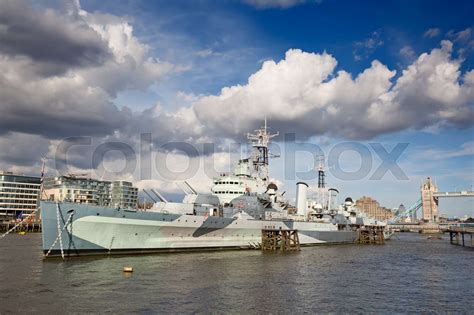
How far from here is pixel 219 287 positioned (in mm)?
18656

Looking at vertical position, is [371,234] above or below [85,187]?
below

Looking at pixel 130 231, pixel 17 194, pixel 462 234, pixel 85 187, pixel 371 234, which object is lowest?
pixel 371 234

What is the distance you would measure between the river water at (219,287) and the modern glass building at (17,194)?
82232 mm

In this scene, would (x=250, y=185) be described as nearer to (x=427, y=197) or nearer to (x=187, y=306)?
(x=187, y=306)

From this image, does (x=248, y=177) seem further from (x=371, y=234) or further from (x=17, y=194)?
(x=17, y=194)

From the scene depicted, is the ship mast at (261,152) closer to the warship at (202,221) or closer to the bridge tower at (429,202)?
the warship at (202,221)

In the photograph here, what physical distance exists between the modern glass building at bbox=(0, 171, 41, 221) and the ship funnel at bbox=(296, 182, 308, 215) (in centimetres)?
7855

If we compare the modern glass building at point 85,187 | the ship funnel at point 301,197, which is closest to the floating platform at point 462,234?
the ship funnel at point 301,197

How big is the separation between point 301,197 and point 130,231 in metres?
27.4

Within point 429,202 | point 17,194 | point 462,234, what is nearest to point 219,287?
point 462,234

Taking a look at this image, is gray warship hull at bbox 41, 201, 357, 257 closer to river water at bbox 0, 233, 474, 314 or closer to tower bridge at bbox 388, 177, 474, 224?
river water at bbox 0, 233, 474, 314

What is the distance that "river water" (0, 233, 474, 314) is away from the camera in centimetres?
1502

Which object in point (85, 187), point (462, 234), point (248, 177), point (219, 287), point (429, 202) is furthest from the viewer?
point (429, 202)

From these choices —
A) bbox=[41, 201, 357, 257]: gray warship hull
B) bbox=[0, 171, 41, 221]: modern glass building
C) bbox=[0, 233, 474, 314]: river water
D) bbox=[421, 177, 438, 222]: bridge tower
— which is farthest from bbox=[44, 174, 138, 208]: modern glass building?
bbox=[421, 177, 438, 222]: bridge tower
